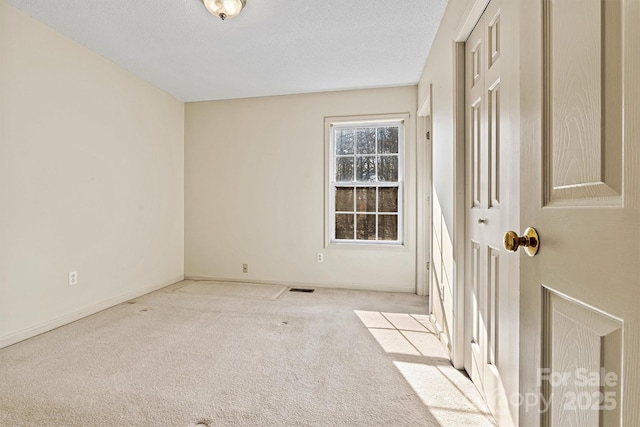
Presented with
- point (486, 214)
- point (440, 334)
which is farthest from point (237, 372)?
point (486, 214)

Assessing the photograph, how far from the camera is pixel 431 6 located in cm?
238

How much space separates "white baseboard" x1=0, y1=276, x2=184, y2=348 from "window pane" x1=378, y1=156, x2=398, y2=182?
322 cm

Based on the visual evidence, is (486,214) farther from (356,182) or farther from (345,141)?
(345,141)

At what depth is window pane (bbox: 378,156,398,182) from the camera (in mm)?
3979

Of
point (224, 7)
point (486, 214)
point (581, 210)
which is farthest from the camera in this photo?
point (224, 7)

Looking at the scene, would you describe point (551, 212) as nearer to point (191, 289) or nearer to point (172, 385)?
point (172, 385)

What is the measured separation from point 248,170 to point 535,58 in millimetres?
3796

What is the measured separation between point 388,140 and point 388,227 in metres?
1.13

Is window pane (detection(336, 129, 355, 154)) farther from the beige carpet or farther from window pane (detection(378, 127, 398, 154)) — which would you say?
the beige carpet

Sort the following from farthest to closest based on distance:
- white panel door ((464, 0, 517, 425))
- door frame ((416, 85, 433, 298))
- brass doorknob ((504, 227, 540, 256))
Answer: door frame ((416, 85, 433, 298)) < white panel door ((464, 0, 517, 425)) < brass doorknob ((504, 227, 540, 256))

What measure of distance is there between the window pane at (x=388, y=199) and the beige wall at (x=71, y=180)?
287 centimetres

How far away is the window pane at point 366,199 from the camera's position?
405cm

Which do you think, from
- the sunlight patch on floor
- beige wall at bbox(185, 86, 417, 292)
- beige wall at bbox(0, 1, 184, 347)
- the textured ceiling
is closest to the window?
beige wall at bbox(185, 86, 417, 292)

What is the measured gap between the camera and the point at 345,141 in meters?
4.10
